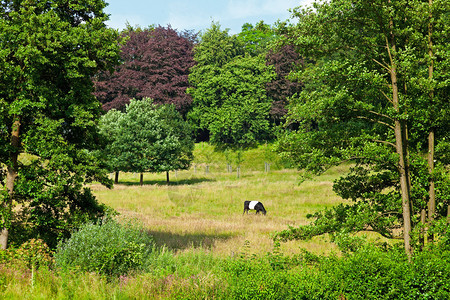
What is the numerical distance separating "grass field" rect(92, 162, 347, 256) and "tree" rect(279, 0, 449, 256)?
2.08 metres

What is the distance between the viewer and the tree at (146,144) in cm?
4509

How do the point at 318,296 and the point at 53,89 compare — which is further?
the point at 53,89

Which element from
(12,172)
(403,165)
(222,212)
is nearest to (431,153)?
(403,165)

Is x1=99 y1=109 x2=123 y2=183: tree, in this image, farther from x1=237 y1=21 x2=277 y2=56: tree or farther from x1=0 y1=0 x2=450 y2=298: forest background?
x1=237 y1=21 x2=277 y2=56: tree

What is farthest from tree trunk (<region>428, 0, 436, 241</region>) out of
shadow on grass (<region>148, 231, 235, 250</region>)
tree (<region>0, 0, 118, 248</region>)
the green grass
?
tree (<region>0, 0, 118, 248</region>)

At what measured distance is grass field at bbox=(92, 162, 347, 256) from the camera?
17536mm

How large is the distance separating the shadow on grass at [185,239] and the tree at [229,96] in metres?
47.2

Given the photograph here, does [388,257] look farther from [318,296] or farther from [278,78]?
[278,78]

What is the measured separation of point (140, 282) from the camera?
30.7 ft

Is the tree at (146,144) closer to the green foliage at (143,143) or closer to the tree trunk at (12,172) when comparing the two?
the green foliage at (143,143)

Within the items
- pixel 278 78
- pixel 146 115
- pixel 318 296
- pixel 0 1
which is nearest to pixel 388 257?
pixel 318 296

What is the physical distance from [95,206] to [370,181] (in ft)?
30.6

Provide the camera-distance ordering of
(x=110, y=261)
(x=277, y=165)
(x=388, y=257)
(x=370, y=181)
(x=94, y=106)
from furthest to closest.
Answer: (x=277, y=165)
(x=94, y=106)
(x=370, y=181)
(x=110, y=261)
(x=388, y=257)

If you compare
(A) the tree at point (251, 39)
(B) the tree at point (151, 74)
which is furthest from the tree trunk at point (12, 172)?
(A) the tree at point (251, 39)
